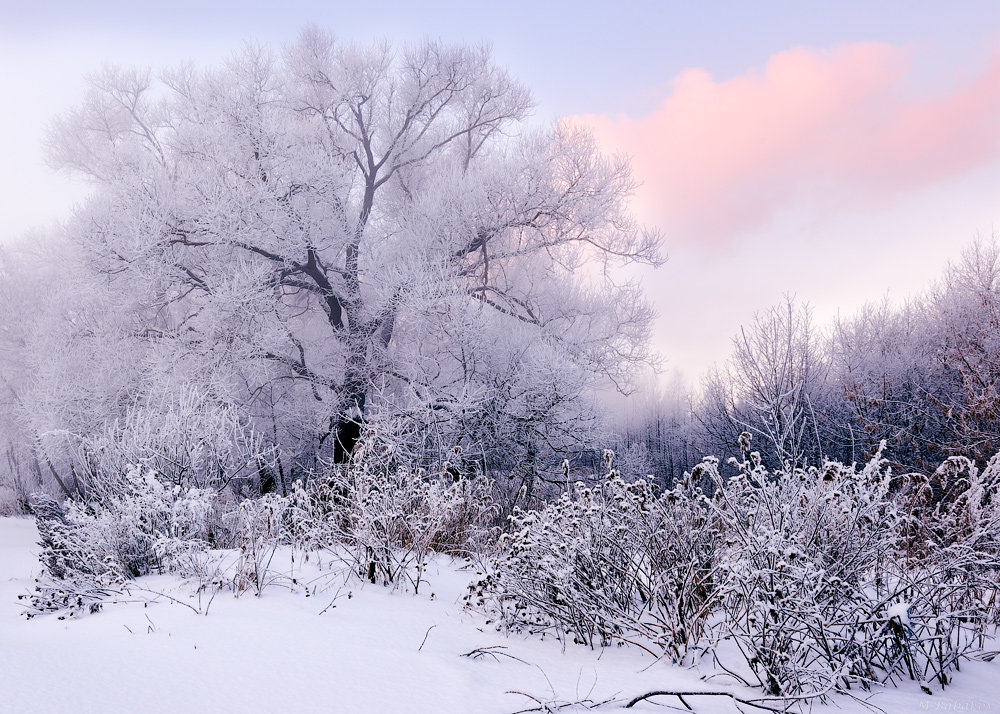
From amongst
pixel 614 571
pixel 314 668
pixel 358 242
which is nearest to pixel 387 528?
pixel 614 571

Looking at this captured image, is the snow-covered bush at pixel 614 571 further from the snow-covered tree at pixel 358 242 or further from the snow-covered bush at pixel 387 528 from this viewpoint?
the snow-covered tree at pixel 358 242

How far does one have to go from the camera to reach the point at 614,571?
11.3ft

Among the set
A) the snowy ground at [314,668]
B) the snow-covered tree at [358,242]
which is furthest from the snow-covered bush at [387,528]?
the snow-covered tree at [358,242]

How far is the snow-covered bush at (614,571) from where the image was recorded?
317 cm

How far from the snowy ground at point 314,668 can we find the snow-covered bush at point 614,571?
0.16 m

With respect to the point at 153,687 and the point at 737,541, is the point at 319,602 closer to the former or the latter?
the point at 153,687

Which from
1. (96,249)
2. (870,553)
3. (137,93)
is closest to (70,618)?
(870,553)

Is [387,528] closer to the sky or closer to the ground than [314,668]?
closer to the sky

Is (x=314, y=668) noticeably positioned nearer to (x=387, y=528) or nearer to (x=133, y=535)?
(x=387, y=528)

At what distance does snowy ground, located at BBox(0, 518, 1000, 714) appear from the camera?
2260 mm

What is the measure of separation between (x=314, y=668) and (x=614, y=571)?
1631 mm

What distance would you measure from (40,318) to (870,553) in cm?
1816

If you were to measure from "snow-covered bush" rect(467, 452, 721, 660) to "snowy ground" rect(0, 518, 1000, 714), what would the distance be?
0.51 feet

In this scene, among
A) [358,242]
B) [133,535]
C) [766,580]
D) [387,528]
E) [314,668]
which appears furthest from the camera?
[358,242]
